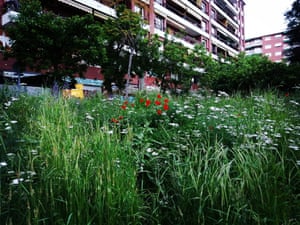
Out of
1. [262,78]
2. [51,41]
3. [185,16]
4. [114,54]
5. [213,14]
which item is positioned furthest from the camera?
[213,14]

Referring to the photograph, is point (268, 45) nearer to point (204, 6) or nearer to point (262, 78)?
point (204, 6)

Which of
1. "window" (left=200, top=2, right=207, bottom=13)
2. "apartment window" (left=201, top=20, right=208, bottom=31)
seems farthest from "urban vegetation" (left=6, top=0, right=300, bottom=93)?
"window" (left=200, top=2, right=207, bottom=13)

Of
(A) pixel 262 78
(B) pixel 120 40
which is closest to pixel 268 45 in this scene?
(A) pixel 262 78

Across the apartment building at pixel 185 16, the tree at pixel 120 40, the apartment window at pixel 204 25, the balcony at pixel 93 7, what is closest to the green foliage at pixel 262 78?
the apartment building at pixel 185 16

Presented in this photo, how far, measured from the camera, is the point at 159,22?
2972 cm

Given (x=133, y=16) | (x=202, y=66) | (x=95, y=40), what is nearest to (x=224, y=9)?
(x=202, y=66)

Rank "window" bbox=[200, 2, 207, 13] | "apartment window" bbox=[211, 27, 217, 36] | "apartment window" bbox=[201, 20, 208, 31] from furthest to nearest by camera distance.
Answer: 1. "apartment window" bbox=[211, 27, 217, 36]
2. "window" bbox=[200, 2, 207, 13]
3. "apartment window" bbox=[201, 20, 208, 31]

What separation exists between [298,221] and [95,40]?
41.6 feet

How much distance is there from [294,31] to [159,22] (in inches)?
521

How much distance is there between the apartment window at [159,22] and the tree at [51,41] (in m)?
16.4

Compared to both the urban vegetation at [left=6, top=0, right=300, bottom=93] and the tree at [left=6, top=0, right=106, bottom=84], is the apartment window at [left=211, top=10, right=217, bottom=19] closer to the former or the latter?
the urban vegetation at [left=6, top=0, right=300, bottom=93]

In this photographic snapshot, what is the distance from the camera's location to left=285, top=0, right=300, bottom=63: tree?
72.9 feet

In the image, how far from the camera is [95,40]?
13.4 m

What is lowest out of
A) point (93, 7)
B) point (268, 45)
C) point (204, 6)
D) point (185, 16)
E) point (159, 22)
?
point (93, 7)
